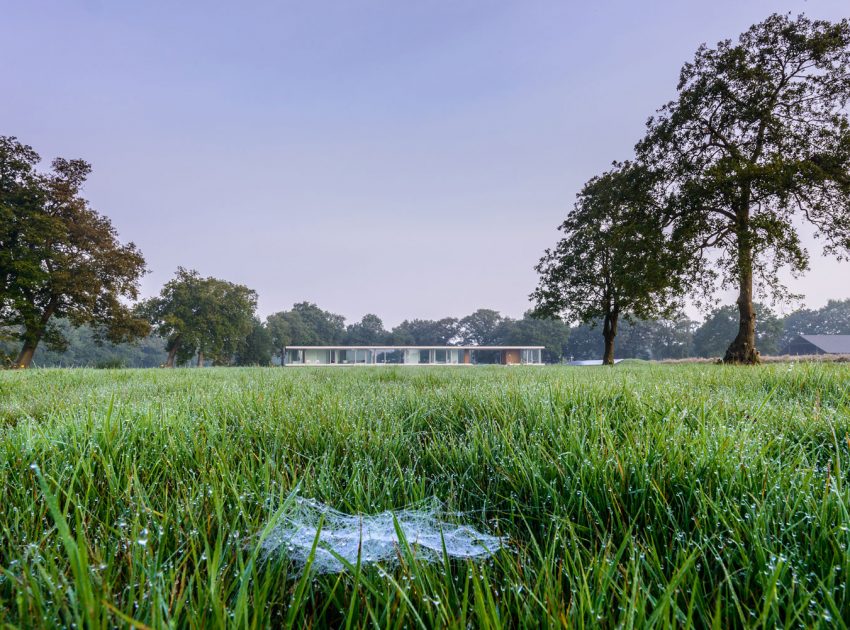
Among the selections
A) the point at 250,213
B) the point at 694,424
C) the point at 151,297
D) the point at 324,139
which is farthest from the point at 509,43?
the point at 151,297

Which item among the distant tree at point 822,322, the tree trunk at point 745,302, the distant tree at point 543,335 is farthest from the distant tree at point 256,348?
the distant tree at point 822,322

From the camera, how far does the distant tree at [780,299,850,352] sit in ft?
255

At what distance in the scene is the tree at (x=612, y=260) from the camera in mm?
15883

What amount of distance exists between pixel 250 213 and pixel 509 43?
33.8 m

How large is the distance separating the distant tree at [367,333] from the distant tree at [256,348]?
26.4m

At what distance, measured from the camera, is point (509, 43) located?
2112 centimetres

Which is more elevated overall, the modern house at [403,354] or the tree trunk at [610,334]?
the tree trunk at [610,334]

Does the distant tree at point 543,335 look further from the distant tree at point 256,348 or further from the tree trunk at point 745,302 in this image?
the tree trunk at point 745,302

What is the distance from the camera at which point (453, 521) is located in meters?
1.11

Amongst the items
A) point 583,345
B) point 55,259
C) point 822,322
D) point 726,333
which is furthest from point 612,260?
point 822,322

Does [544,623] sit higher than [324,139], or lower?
lower

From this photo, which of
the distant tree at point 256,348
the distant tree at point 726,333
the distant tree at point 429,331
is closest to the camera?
the distant tree at point 256,348

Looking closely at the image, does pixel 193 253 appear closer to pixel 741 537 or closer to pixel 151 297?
pixel 151 297

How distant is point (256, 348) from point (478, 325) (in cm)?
4971
